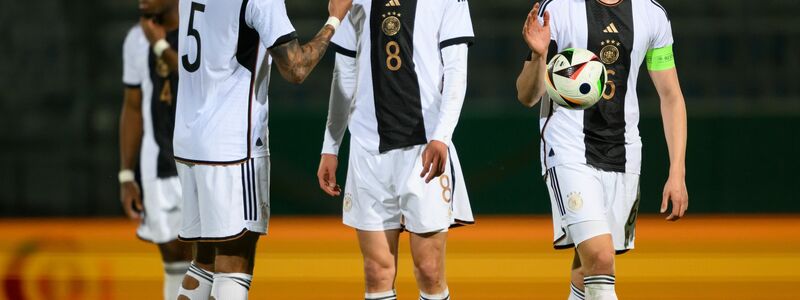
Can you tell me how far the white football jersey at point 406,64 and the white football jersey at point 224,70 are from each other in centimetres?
49

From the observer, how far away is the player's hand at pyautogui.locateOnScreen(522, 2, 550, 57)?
4.80m

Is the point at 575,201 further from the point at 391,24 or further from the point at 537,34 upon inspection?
the point at 391,24

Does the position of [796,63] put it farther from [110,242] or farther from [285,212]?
[110,242]

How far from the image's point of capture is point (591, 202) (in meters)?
4.81

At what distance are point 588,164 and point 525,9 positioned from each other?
19.5 ft

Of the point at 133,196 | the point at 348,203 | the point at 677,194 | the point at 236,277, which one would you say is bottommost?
the point at 133,196

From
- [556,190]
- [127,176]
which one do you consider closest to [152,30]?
[127,176]

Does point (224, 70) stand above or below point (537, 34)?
below

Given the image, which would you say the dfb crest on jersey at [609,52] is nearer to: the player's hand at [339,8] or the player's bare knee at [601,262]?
the player's bare knee at [601,262]

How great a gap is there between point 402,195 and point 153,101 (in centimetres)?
197

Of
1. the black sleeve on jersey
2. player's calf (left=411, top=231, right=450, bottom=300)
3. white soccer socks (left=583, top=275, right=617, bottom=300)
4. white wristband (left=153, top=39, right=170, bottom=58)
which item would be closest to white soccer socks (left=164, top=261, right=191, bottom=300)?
white wristband (left=153, top=39, right=170, bottom=58)

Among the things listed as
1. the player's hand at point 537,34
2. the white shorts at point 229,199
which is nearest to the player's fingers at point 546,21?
the player's hand at point 537,34

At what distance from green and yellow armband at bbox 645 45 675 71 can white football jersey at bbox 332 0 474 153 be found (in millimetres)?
800

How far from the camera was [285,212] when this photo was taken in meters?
10.9
